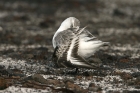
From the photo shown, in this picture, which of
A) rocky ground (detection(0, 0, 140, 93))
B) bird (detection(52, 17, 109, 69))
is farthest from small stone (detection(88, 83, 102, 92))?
bird (detection(52, 17, 109, 69))

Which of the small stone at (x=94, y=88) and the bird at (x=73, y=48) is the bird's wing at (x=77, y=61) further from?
the small stone at (x=94, y=88)

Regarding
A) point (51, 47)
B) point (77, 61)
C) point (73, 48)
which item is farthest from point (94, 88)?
point (51, 47)

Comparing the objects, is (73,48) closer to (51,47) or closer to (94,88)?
(94,88)

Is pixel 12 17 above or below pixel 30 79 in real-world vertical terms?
above

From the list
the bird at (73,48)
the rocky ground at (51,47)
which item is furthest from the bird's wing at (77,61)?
the rocky ground at (51,47)

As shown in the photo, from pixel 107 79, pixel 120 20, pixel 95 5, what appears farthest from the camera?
pixel 95 5

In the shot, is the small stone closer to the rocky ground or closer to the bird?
the rocky ground

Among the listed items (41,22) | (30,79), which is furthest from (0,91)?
(41,22)

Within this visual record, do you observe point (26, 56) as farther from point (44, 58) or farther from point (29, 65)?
point (29, 65)
